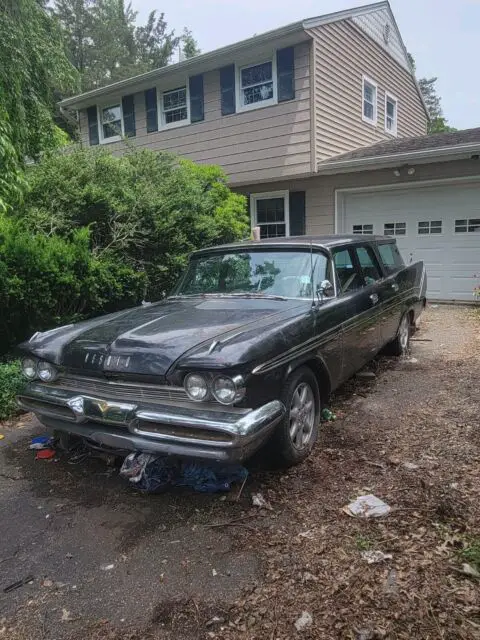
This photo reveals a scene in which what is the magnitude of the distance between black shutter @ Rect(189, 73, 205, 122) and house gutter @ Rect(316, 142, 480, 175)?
3456mm

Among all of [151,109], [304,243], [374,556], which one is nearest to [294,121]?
[151,109]

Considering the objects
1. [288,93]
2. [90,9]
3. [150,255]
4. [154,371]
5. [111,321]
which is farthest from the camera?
[90,9]

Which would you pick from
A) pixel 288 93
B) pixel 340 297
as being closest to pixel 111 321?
pixel 340 297

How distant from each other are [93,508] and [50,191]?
17.1ft

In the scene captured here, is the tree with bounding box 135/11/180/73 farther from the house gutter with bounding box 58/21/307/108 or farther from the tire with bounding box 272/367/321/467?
the tire with bounding box 272/367/321/467

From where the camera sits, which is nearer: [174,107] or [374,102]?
[174,107]

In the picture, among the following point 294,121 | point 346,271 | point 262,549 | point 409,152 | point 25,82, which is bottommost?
point 262,549

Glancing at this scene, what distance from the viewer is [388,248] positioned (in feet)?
20.6

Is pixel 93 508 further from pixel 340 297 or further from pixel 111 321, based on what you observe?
pixel 340 297

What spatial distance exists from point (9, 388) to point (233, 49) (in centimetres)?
902

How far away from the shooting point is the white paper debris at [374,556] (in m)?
2.53

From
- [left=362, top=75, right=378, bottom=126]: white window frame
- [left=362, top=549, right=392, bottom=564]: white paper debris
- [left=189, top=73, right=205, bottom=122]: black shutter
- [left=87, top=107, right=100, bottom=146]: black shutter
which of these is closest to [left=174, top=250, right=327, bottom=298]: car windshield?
[left=362, top=549, right=392, bottom=564]: white paper debris

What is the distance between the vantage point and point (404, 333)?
6.73 metres

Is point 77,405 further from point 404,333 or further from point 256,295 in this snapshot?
point 404,333
